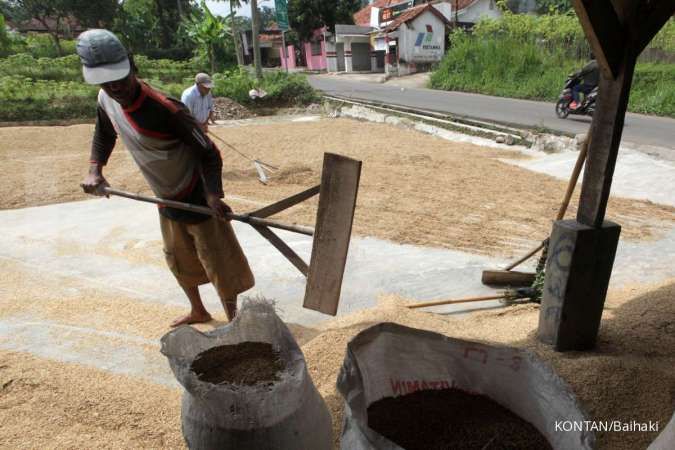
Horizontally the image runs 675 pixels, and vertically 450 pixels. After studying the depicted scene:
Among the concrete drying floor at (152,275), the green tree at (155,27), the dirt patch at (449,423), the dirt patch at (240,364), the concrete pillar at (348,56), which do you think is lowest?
the concrete drying floor at (152,275)

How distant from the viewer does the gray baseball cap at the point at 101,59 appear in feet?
6.71

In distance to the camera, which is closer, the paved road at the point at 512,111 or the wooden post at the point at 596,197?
the wooden post at the point at 596,197

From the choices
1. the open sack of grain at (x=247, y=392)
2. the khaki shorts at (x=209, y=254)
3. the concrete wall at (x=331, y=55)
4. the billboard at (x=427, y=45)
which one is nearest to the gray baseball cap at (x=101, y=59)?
the khaki shorts at (x=209, y=254)

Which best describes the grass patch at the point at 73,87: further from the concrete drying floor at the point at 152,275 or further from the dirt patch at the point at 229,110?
the concrete drying floor at the point at 152,275

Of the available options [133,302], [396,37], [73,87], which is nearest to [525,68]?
[396,37]

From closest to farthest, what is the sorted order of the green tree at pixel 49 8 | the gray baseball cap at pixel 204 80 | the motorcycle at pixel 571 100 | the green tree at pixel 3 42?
the gray baseball cap at pixel 204 80
the motorcycle at pixel 571 100
the green tree at pixel 3 42
the green tree at pixel 49 8

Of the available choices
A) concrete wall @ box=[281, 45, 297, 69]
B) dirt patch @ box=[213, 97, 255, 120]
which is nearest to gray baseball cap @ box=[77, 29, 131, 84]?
dirt patch @ box=[213, 97, 255, 120]

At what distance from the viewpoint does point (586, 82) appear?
10.0 meters

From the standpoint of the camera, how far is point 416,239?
14.1 ft

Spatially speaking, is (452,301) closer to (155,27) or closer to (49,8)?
(49,8)

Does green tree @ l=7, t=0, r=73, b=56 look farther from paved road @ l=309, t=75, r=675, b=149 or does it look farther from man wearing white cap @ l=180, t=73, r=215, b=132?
man wearing white cap @ l=180, t=73, r=215, b=132

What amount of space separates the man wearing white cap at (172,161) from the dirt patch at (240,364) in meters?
0.88

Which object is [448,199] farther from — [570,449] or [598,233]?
[570,449]

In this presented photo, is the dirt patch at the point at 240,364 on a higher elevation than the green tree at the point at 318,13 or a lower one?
lower
